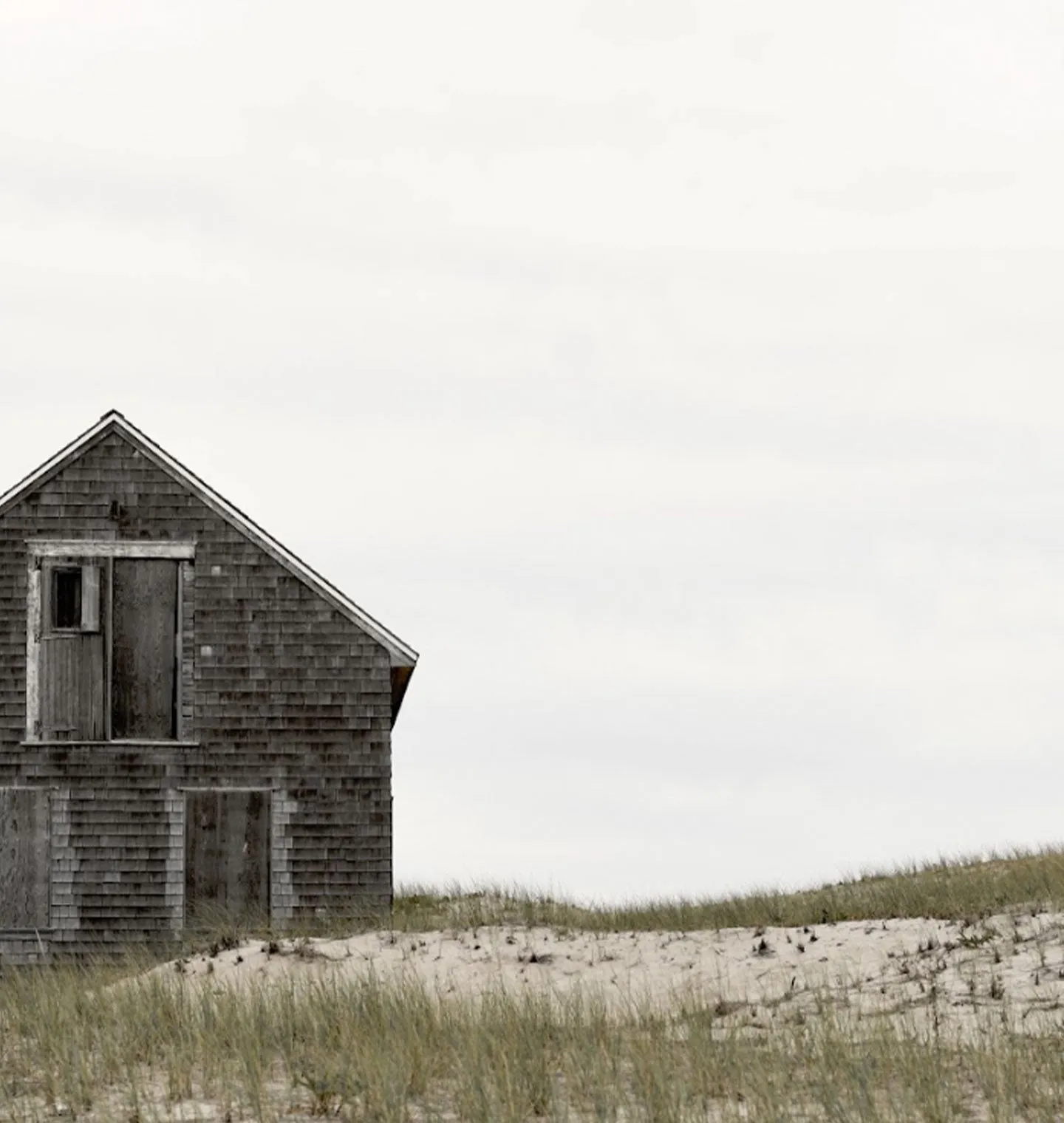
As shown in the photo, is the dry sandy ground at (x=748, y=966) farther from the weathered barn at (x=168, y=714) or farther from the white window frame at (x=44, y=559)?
the white window frame at (x=44, y=559)

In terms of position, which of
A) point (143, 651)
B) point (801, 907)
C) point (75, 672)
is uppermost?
point (143, 651)

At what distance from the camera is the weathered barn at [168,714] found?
88.9ft

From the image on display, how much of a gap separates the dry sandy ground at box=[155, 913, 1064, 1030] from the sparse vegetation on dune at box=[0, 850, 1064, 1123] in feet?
0.46

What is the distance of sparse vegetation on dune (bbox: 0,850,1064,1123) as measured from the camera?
1200 cm

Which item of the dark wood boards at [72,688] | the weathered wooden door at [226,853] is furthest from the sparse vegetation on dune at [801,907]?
the dark wood boards at [72,688]

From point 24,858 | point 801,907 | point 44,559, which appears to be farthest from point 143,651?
point 801,907

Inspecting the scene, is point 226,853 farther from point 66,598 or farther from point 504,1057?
point 504,1057

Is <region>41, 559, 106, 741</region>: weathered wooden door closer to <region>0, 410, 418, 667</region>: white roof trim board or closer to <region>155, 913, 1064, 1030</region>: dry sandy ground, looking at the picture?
<region>0, 410, 418, 667</region>: white roof trim board

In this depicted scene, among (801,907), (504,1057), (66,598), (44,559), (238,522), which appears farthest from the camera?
(238,522)

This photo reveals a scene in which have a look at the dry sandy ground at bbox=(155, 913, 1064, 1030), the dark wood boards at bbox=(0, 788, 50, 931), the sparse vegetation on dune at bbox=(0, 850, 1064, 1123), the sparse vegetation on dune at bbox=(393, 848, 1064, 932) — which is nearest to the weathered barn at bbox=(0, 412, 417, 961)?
the dark wood boards at bbox=(0, 788, 50, 931)

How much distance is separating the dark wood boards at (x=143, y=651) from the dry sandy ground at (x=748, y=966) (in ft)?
15.4

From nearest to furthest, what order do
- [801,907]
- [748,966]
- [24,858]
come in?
[748,966] < [801,907] < [24,858]

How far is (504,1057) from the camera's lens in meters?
12.5

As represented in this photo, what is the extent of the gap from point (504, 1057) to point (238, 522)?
1645 cm
